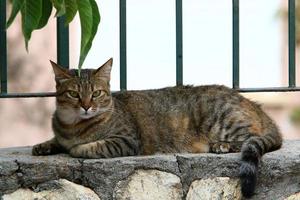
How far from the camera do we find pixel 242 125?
3.84 metres

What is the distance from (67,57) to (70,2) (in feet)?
4.18

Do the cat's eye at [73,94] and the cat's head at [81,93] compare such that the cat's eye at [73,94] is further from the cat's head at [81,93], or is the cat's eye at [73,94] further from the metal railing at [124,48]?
the metal railing at [124,48]

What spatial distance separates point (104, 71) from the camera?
379 cm

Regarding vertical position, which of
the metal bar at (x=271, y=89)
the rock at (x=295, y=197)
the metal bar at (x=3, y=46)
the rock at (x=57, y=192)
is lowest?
the rock at (x=295, y=197)

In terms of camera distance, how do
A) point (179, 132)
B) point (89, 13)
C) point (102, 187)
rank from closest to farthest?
1. point (89, 13)
2. point (102, 187)
3. point (179, 132)

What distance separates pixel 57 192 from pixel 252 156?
801 millimetres

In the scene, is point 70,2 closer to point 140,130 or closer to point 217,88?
point 140,130

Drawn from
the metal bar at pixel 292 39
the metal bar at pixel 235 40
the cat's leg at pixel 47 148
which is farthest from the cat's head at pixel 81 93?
the metal bar at pixel 292 39

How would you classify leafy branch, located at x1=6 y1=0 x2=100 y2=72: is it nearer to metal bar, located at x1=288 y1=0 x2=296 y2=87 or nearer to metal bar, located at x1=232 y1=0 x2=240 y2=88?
metal bar, located at x1=232 y1=0 x2=240 y2=88

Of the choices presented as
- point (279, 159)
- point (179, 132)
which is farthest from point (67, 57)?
point (279, 159)

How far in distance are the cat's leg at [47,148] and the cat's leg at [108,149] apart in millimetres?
139

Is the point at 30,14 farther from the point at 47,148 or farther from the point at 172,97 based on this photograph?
the point at 172,97

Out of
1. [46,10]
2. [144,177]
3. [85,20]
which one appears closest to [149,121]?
[144,177]

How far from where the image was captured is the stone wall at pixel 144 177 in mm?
3354
